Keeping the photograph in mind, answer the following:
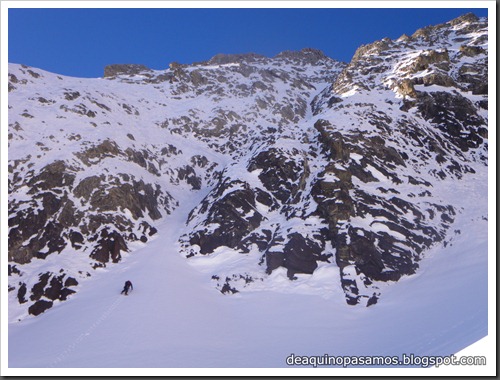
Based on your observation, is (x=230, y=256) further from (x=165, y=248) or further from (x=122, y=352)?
(x=122, y=352)

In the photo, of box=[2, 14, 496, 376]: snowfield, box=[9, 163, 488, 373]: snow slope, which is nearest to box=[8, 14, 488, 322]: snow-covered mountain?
box=[2, 14, 496, 376]: snowfield

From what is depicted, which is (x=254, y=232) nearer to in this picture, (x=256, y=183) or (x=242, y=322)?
(x=256, y=183)

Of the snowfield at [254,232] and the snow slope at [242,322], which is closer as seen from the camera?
the snow slope at [242,322]

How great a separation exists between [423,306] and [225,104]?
52543mm

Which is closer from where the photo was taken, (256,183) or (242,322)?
(242,322)

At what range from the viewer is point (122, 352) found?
53.7ft

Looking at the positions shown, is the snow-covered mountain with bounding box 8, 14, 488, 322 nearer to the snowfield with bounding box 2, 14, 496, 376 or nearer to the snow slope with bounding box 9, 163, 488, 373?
the snowfield with bounding box 2, 14, 496, 376

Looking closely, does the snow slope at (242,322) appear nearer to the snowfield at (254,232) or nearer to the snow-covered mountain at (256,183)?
the snowfield at (254,232)

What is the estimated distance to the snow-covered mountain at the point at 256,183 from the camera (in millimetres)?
25297

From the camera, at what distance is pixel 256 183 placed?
34719 millimetres

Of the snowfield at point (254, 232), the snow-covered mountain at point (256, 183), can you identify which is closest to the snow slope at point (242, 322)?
the snowfield at point (254, 232)

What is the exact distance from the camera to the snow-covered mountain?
25.3 meters

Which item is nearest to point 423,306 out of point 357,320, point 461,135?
point 357,320

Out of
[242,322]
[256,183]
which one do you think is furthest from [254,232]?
[242,322]
